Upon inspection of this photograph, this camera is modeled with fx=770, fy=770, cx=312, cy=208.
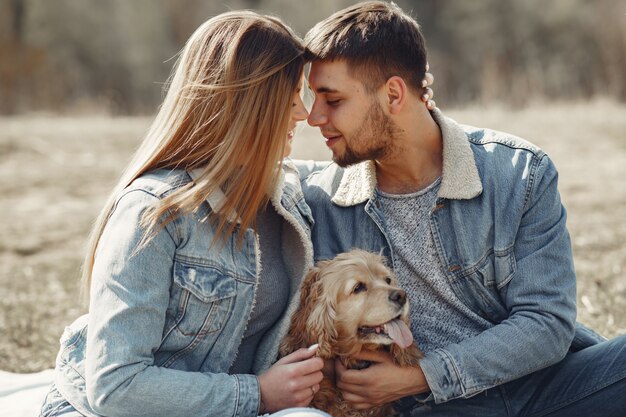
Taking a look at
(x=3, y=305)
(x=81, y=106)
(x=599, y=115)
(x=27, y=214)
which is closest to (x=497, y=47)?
(x=599, y=115)

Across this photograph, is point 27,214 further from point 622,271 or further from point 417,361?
point 417,361

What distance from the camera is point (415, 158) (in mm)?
3793

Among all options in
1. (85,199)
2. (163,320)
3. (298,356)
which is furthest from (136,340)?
(85,199)

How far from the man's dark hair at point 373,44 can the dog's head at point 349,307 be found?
2.92 feet

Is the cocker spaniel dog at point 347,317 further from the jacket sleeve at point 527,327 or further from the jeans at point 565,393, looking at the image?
the jeans at point 565,393

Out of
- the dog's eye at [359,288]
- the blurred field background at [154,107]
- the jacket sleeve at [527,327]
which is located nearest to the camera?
the jacket sleeve at [527,327]

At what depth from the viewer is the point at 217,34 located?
124 inches

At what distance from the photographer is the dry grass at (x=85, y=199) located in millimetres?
5934

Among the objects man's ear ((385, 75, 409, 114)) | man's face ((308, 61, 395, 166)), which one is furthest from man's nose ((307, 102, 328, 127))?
man's ear ((385, 75, 409, 114))

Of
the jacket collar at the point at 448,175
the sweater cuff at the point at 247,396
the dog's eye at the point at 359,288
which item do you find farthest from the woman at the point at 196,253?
the jacket collar at the point at 448,175

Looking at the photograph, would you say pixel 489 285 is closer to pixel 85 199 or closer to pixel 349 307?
pixel 349 307

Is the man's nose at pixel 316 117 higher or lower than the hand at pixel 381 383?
higher

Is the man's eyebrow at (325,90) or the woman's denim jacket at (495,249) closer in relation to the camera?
the woman's denim jacket at (495,249)

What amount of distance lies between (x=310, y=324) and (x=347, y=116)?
101 cm
